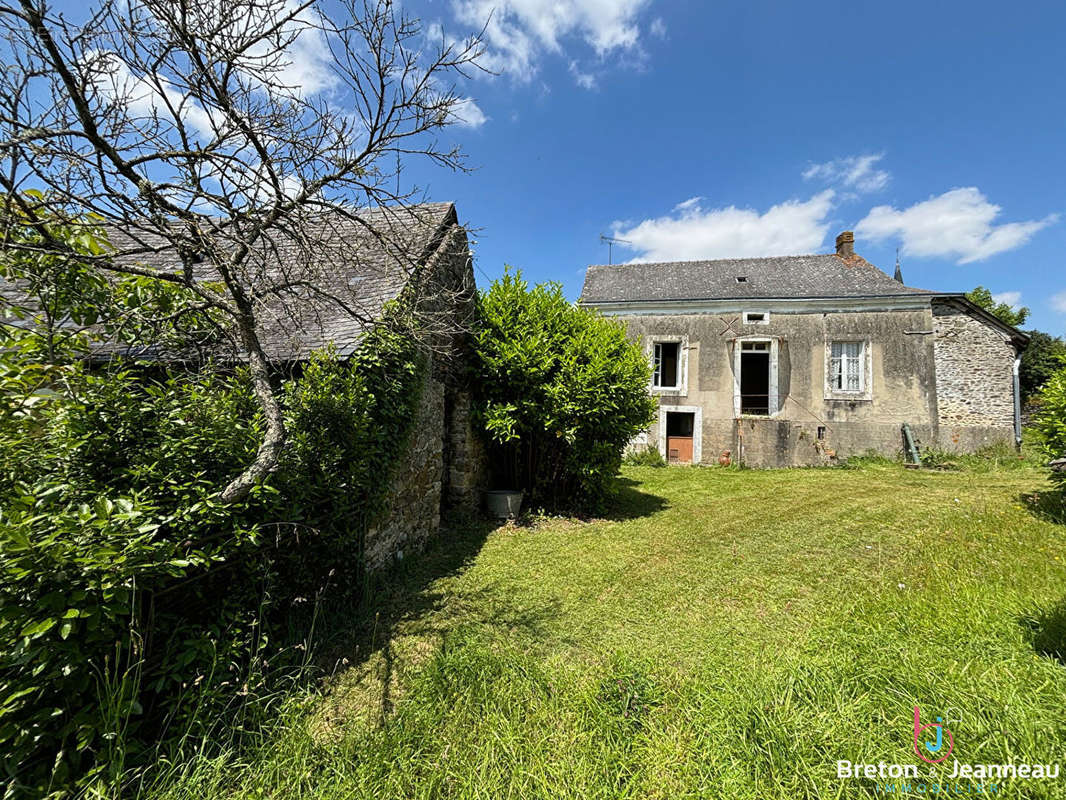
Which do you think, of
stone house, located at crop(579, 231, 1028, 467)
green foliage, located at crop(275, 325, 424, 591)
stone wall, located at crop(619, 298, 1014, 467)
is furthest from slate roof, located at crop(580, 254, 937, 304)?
green foliage, located at crop(275, 325, 424, 591)

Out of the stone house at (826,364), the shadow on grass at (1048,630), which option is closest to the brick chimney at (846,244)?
the stone house at (826,364)

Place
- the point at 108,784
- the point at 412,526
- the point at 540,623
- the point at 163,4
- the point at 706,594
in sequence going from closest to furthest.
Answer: the point at 108,784
the point at 163,4
the point at 540,623
the point at 706,594
the point at 412,526

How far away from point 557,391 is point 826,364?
10.4 m

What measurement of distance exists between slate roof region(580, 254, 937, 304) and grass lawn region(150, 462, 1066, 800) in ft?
30.6

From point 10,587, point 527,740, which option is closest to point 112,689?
point 10,587

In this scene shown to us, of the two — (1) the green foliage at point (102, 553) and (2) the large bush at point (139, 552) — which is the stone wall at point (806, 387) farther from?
(1) the green foliage at point (102, 553)

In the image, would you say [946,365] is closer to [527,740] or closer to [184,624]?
[527,740]

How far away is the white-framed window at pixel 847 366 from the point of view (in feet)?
40.7

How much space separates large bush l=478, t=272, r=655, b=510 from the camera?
21.6ft

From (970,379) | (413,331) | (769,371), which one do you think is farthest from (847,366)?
(413,331)

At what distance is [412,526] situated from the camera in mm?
5133

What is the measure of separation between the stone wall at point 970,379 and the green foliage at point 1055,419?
278 inches

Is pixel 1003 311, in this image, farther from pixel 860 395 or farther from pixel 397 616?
pixel 397 616

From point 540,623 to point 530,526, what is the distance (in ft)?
10.2
